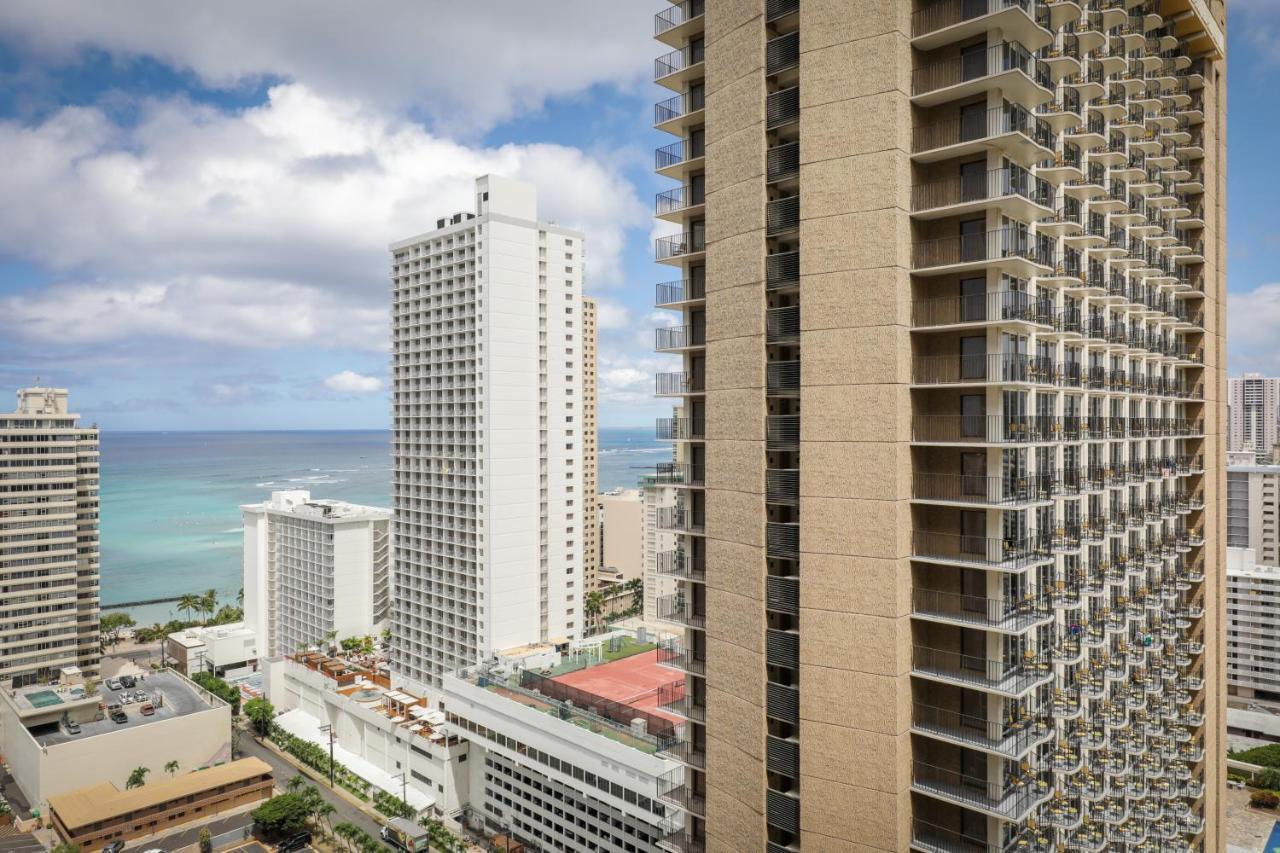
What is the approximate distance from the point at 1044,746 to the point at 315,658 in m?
55.5

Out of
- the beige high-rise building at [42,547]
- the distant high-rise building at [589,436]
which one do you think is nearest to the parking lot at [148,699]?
the beige high-rise building at [42,547]

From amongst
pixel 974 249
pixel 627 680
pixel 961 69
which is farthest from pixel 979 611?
pixel 627 680

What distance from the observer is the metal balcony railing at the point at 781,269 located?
19.0m

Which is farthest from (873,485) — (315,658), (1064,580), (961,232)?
(315,658)

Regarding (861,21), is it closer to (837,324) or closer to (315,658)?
(837,324)

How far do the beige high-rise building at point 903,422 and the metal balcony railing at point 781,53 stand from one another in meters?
0.06

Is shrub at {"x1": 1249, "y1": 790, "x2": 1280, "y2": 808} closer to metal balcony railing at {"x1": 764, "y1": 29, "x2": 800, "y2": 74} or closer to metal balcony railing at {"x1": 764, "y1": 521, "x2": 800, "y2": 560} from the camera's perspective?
metal balcony railing at {"x1": 764, "y1": 521, "x2": 800, "y2": 560}

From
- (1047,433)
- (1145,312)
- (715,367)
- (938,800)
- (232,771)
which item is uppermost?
(1145,312)

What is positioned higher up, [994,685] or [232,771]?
[994,685]

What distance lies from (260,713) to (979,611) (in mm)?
58126

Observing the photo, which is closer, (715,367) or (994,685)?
(994,685)

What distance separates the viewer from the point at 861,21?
17125 mm

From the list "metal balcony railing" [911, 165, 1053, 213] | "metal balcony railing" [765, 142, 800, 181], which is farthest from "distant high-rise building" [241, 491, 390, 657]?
"metal balcony railing" [911, 165, 1053, 213]

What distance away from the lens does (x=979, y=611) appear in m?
17.2
